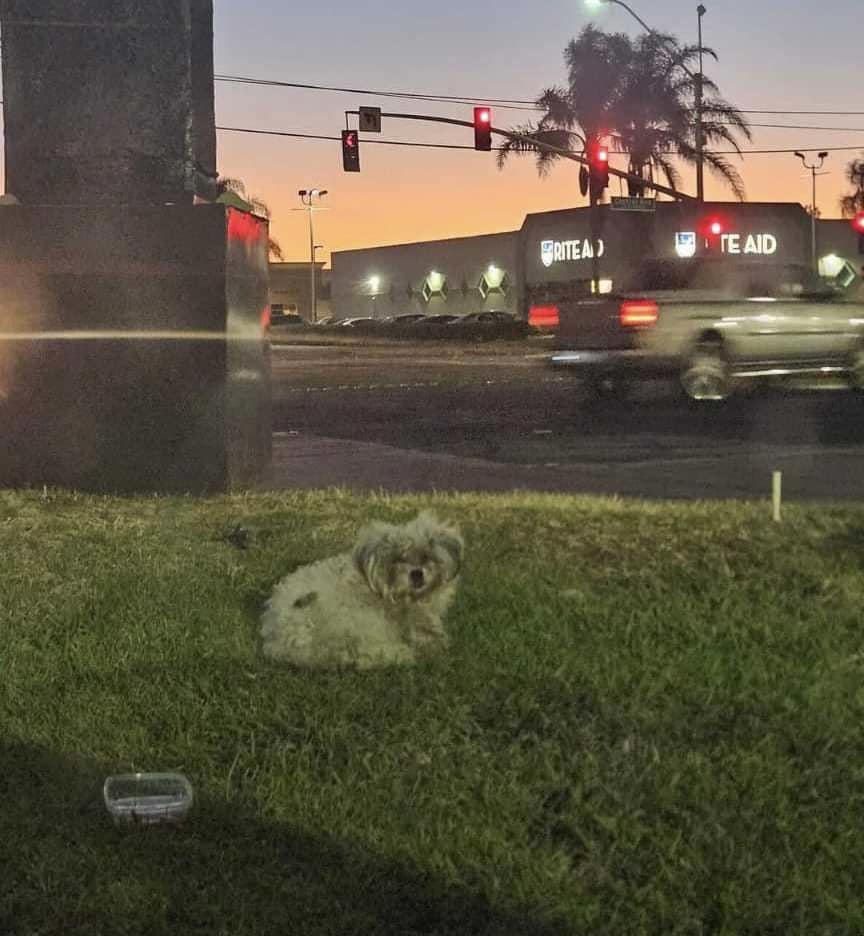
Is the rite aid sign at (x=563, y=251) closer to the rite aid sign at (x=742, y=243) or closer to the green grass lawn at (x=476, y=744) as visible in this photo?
the rite aid sign at (x=742, y=243)

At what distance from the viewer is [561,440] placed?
42.6 ft

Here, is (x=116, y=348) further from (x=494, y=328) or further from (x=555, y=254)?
(x=555, y=254)

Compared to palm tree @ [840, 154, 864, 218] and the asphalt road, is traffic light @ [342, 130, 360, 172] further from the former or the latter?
palm tree @ [840, 154, 864, 218]

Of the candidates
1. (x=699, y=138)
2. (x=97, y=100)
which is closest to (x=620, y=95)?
(x=699, y=138)

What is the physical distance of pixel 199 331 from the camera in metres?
8.80

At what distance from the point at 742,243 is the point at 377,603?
174ft

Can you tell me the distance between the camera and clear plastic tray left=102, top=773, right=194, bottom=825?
12.5 feet

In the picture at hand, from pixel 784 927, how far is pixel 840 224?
6306 cm

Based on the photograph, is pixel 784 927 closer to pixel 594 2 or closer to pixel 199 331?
pixel 199 331

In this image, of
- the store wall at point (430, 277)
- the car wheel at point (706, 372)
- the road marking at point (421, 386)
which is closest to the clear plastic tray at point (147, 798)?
the car wheel at point (706, 372)

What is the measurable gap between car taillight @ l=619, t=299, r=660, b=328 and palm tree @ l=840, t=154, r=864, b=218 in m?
51.3

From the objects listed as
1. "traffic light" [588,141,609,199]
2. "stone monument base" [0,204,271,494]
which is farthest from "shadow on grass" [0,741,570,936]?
"traffic light" [588,141,609,199]

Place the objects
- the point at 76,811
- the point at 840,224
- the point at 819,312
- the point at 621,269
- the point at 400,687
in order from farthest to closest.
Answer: the point at 840,224, the point at 621,269, the point at 819,312, the point at 400,687, the point at 76,811

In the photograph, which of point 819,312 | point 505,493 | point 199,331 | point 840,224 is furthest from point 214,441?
point 840,224
